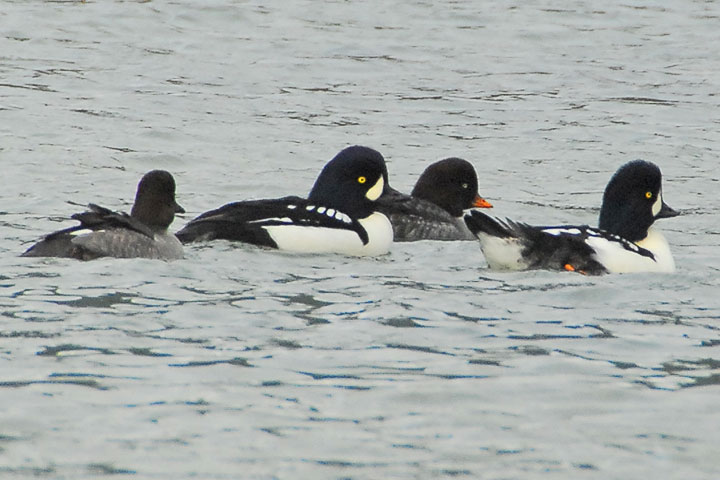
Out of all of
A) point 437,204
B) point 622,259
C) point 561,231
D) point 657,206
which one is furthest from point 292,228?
point 657,206

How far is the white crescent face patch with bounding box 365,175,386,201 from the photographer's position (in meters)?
11.7

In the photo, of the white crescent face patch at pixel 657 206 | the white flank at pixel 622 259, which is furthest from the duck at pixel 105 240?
the white crescent face patch at pixel 657 206

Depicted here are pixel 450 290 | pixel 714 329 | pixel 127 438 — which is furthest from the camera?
pixel 450 290

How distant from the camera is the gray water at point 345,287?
620 cm

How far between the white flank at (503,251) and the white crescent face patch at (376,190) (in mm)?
1850

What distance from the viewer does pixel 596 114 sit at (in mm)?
17344

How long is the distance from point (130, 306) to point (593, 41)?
546 inches

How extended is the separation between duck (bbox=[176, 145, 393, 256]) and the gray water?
0.64ft

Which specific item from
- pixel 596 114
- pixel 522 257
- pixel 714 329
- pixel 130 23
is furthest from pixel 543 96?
pixel 714 329

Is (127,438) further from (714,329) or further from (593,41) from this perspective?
(593,41)

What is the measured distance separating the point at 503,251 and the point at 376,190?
6.85 ft

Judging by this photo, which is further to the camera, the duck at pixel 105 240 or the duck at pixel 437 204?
the duck at pixel 437 204

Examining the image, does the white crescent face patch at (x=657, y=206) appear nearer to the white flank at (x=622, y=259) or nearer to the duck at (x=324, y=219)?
the white flank at (x=622, y=259)

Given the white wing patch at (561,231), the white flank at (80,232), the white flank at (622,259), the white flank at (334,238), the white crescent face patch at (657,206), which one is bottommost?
the white flank at (334,238)
